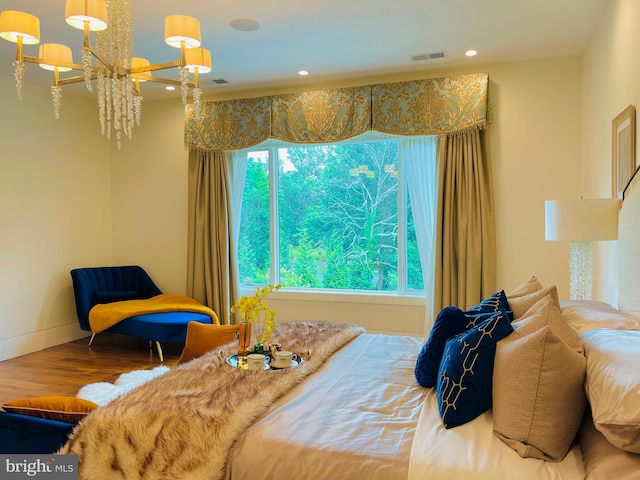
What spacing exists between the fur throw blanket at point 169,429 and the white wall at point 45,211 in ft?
12.0

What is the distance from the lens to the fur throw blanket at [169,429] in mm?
1628

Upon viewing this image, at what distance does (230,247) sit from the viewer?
5352 millimetres

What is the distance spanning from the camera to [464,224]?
448cm

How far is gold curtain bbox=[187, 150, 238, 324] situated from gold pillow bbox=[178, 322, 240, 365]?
6.82 feet

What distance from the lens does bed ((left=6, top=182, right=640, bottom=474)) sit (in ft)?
4.66

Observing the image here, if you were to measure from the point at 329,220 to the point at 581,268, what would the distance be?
268cm

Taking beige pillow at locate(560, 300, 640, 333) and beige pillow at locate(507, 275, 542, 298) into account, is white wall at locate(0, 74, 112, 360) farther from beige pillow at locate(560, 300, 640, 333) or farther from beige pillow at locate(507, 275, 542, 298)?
beige pillow at locate(560, 300, 640, 333)

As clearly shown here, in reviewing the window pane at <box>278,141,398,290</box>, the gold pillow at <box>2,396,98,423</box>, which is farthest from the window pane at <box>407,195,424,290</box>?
the gold pillow at <box>2,396,98,423</box>

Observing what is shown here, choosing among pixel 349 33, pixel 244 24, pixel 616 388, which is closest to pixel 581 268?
pixel 616 388

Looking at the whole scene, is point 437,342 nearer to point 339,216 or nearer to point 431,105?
point 431,105

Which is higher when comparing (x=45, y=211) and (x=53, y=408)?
(x=45, y=211)

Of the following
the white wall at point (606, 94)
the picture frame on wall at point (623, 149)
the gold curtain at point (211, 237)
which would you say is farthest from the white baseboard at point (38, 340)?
the picture frame on wall at point (623, 149)

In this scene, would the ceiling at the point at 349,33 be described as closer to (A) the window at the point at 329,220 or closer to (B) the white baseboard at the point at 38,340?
(A) the window at the point at 329,220

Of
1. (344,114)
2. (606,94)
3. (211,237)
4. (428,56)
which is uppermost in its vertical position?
(428,56)
